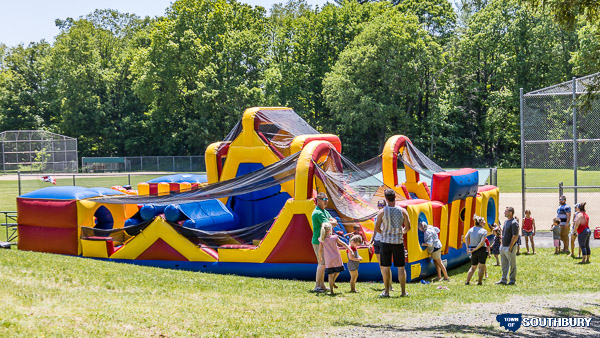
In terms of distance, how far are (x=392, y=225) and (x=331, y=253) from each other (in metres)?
1.24

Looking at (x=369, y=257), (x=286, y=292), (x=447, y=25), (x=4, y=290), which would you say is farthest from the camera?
(x=447, y=25)

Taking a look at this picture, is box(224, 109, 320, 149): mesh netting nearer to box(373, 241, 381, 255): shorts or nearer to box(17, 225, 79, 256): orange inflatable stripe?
box(17, 225, 79, 256): orange inflatable stripe

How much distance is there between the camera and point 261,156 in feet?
50.6

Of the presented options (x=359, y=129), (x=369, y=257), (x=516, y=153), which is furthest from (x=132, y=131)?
(x=369, y=257)

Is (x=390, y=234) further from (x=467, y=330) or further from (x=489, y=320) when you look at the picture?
(x=467, y=330)

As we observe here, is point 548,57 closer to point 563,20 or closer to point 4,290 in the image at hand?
point 563,20

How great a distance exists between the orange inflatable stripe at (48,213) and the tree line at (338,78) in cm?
3667

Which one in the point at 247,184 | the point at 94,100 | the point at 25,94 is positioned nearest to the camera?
the point at 247,184

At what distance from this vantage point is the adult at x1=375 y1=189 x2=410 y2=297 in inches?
401

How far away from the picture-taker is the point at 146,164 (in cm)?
5566

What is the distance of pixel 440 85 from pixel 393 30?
8.24 meters

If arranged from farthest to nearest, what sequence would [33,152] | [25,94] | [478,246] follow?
[25,94], [33,152], [478,246]

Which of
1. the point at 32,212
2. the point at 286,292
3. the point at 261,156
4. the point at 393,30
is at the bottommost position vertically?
the point at 286,292

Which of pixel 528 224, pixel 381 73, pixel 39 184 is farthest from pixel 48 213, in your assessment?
pixel 381 73
